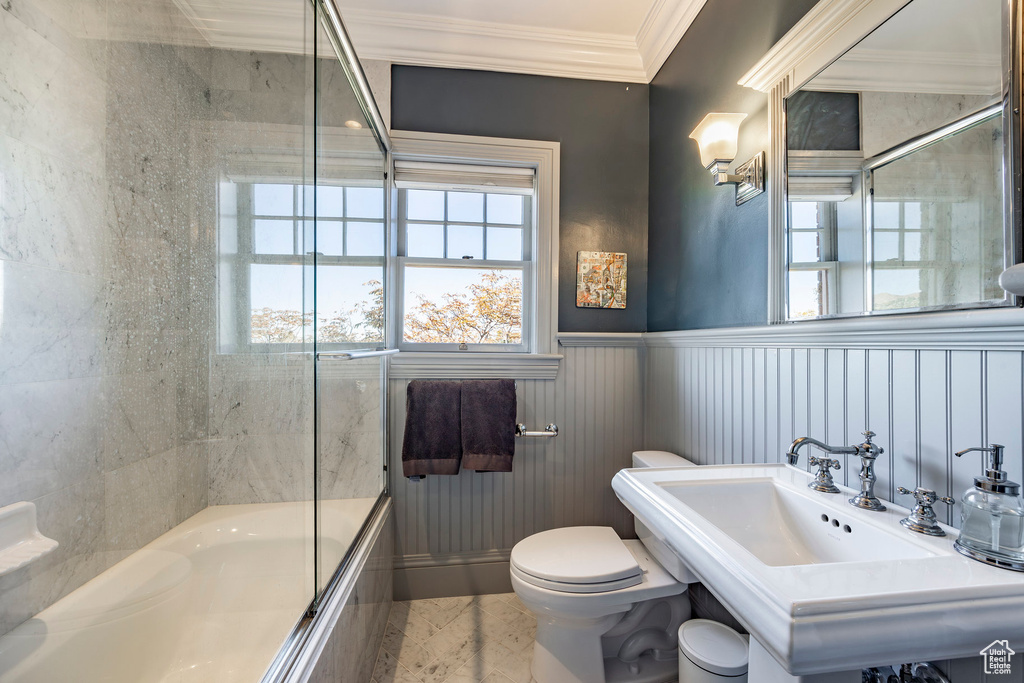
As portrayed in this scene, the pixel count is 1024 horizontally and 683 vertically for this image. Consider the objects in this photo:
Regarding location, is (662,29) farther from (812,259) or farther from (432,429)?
(432,429)

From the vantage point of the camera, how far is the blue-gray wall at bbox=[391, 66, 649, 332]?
6.53 ft

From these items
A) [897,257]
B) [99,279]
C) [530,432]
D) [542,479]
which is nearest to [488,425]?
[530,432]

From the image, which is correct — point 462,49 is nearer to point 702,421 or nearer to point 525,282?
point 525,282

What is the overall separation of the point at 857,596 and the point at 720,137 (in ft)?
4.47

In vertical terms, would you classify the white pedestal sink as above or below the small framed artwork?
below

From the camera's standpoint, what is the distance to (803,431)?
1166 millimetres

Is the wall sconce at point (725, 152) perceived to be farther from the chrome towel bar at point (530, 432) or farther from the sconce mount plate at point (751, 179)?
the chrome towel bar at point (530, 432)

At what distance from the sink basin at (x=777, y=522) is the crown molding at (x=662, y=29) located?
1.70 metres

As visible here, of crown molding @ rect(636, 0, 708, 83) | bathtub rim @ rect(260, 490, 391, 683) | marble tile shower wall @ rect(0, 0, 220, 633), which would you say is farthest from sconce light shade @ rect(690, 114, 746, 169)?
bathtub rim @ rect(260, 490, 391, 683)

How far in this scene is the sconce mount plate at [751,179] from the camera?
135cm

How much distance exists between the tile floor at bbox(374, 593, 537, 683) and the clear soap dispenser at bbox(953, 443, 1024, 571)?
4.34ft

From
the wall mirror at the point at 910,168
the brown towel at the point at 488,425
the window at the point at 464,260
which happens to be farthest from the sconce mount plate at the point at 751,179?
the brown towel at the point at 488,425

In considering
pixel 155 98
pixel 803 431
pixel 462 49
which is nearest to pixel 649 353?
pixel 803 431

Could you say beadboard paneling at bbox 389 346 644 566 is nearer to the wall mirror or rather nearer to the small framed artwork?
the small framed artwork
